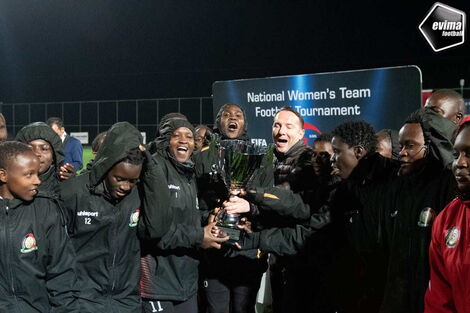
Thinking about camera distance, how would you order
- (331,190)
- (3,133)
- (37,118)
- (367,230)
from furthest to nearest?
(37,118) < (3,133) < (331,190) < (367,230)

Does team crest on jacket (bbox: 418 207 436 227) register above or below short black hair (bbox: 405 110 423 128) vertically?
below

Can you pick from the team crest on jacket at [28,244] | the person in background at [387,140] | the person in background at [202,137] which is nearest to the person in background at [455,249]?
the team crest on jacket at [28,244]

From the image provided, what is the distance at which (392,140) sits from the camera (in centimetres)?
528

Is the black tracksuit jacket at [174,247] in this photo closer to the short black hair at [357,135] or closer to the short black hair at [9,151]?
the short black hair at [9,151]

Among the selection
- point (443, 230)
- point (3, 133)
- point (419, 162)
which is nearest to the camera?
point (443, 230)

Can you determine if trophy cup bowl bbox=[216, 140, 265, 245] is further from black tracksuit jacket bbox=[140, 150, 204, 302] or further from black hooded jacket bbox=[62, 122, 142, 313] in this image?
black hooded jacket bbox=[62, 122, 142, 313]

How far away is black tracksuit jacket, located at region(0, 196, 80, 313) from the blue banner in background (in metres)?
3.17

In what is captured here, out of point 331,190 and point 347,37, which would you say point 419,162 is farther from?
point 347,37

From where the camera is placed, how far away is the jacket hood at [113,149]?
3.23 metres

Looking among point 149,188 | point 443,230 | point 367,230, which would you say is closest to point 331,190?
point 367,230

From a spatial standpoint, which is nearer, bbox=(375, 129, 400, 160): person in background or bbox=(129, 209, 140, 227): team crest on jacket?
bbox=(129, 209, 140, 227): team crest on jacket

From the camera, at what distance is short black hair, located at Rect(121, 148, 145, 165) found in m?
3.24

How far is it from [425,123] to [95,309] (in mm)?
2096

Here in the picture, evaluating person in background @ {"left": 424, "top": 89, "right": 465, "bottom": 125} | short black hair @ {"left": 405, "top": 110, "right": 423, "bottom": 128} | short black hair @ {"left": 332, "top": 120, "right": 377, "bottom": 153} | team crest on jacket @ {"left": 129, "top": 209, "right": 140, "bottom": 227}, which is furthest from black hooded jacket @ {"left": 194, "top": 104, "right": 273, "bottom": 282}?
person in background @ {"left": 424, "top": 89, "right": 465, "bottom": 125}
